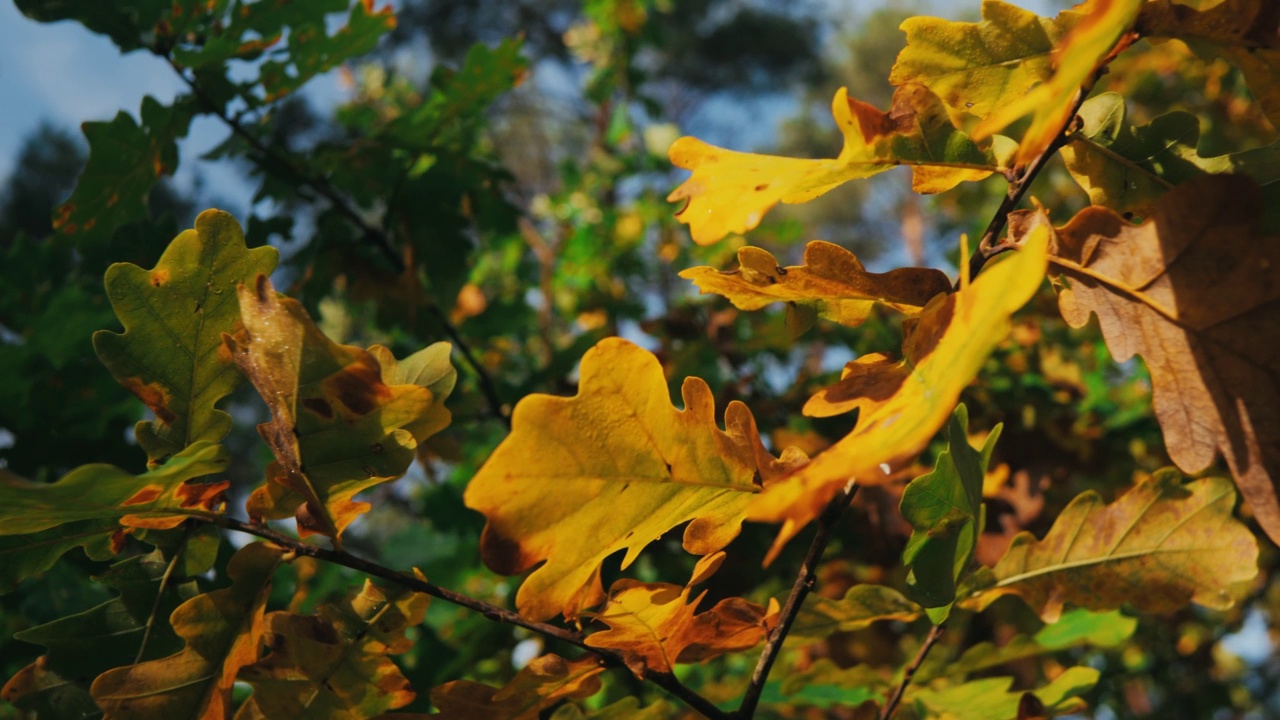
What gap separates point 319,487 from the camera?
630mm

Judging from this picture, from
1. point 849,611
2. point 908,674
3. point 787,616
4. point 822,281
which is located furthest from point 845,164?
point 908,674

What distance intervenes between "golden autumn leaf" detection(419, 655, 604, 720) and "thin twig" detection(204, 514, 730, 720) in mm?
20

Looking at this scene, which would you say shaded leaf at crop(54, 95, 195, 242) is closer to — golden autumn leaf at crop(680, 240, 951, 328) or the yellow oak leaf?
golden autumn leaf at crop(680, 240, 951, 328)

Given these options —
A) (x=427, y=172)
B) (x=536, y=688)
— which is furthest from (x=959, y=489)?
(x=427, y=172)

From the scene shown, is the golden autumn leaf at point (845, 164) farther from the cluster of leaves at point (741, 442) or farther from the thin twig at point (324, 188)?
the thin twig at point (324, 188)

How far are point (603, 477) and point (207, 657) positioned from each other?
0.34 meters

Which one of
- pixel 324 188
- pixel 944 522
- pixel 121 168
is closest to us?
pixel 944 522

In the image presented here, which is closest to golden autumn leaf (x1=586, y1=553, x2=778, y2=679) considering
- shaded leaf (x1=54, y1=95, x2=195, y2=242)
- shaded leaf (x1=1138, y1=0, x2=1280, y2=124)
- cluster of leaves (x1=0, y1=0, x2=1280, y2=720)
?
cluster of leaves (x1=0, y1=0, x2=1280, y2=720)

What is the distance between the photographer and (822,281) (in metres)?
0.62

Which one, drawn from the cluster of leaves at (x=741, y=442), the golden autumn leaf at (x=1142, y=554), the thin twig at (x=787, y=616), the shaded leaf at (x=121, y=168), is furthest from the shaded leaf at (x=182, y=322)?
the golden autumn leaf at (x=1142, y=554)

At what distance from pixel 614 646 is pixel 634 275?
271cm

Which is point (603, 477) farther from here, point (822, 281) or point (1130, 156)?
point (1130, 156)

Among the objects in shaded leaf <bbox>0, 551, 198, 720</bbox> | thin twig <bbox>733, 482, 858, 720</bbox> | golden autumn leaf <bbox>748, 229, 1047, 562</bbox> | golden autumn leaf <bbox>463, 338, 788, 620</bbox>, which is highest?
golden autumn leaf <bbox>748, 229, 1047, 562</bbox>

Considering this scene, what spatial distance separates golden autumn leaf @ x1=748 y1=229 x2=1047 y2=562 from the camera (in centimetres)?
39
